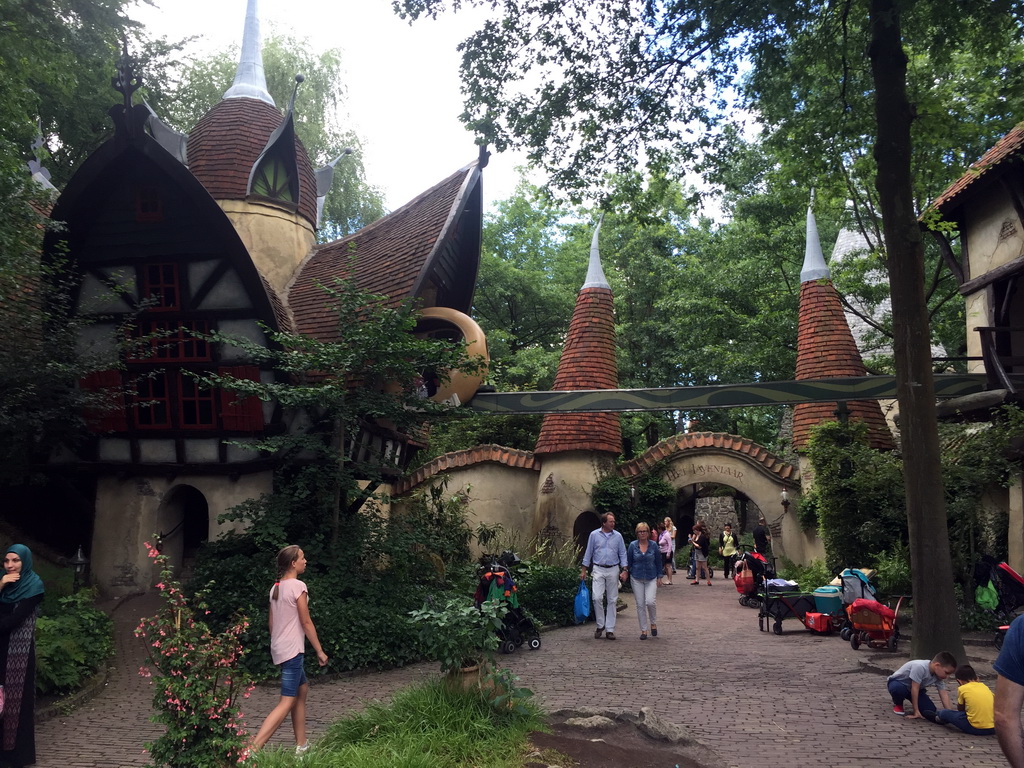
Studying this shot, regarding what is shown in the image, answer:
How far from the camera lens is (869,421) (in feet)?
60.5

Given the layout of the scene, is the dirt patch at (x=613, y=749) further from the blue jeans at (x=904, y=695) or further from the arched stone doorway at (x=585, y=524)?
the arched stone doorway at (x=585, y=524)

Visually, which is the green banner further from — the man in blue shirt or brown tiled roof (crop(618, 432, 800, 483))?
brown tiled roof (crop(618, 432, 800, 483))

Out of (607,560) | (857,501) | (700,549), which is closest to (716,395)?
(857,501)

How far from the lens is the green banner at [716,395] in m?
14.1

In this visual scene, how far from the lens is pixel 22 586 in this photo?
5.99m

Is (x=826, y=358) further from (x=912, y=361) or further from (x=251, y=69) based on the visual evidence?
(x=251, y=69)

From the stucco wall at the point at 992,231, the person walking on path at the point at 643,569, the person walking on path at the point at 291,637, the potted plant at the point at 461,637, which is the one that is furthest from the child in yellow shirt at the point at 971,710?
the stucco wall at the point at 992,231

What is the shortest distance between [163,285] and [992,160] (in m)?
12.9

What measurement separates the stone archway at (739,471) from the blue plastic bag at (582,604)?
6230 millimetres

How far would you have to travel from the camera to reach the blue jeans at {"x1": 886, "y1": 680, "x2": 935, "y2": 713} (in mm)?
6884

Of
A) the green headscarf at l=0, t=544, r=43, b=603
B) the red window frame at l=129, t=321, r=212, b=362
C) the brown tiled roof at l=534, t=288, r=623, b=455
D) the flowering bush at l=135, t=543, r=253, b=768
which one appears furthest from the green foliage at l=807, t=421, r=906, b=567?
the green headscarf at l=0, t=544, r=43, b=603

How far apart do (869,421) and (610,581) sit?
32.7ft

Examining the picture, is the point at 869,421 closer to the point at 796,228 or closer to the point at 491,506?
the point at 491,506

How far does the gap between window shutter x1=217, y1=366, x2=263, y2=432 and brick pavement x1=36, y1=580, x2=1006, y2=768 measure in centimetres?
280
